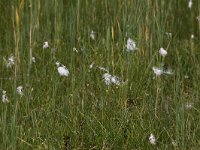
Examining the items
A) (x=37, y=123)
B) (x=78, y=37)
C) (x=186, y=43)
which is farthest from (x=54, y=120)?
(x=186, y=43)

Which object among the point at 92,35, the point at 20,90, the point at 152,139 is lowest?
the point at 152,139

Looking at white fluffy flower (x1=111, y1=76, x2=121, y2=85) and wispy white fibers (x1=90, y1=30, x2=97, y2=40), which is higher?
wispy white fibers (x1=90, y1=30, x2=97, y2=40)

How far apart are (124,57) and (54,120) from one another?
1.64ft

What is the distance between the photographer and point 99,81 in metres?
2.74

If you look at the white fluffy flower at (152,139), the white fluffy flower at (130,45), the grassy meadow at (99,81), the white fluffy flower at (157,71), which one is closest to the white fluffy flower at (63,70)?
the grassy meadow at (99,81)

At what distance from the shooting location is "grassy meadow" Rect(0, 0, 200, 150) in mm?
2363

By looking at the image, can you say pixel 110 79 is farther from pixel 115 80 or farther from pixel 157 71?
pixel 157 71

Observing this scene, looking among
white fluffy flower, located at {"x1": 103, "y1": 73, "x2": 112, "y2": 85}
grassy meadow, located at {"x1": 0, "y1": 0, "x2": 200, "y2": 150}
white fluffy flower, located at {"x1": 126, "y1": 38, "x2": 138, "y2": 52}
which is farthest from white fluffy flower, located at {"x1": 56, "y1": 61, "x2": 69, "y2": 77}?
white fluffy flower, located at {"x1": 126, "y1": 38, "x2": 138, "y2": 52}

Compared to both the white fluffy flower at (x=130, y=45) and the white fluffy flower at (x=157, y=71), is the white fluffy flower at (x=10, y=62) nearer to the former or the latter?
the white fluffy flower at (x=130, y=45)

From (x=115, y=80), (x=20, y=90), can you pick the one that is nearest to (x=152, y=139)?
(x=115, y=80)

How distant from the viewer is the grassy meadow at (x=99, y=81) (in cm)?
236

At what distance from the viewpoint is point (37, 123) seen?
95.3 inches

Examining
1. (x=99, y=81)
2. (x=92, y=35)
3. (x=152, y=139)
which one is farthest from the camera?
(x=92, y=35)

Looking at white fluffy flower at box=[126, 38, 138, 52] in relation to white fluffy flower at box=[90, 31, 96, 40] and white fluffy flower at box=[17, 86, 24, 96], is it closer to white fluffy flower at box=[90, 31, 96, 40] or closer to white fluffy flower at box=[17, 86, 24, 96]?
white fluffy flower at box=[90, 31, 96, 40]
